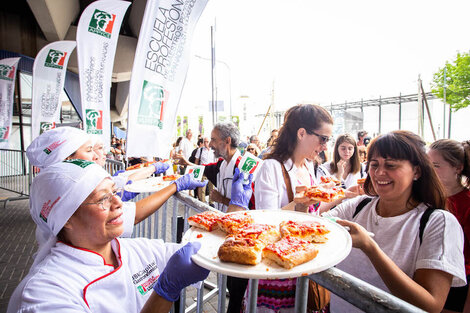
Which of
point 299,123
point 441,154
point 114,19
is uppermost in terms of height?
point 114,19

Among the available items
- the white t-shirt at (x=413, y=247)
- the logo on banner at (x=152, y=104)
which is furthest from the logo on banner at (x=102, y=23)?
the white t-shirt at (x=413, y=247)

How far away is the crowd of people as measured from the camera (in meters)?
1.31

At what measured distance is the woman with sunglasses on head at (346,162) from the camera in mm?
4832

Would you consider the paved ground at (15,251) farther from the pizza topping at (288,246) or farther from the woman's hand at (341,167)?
the woman's hand at (341,167)

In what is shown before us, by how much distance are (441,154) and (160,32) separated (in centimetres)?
380

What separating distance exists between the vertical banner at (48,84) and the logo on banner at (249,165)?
8.54 m

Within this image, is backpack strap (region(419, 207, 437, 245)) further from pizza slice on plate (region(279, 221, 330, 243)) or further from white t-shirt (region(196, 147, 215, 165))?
white t-shirt (region(196, 147, 215, 165))

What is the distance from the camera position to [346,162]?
5.02 meters

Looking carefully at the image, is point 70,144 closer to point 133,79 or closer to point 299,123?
point 133,79

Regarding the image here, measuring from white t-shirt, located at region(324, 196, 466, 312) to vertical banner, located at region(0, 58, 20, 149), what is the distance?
43.4 feet

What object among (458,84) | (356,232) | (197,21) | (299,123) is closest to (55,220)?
(356,232)

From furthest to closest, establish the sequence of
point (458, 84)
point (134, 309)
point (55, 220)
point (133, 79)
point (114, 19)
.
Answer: point (458, 84)
point (114, 19)
point (133, 79)
point (134, 309)
point (55, 220)

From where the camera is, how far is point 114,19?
5.63 m

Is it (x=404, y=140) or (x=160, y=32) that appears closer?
(x=404, y=140)
